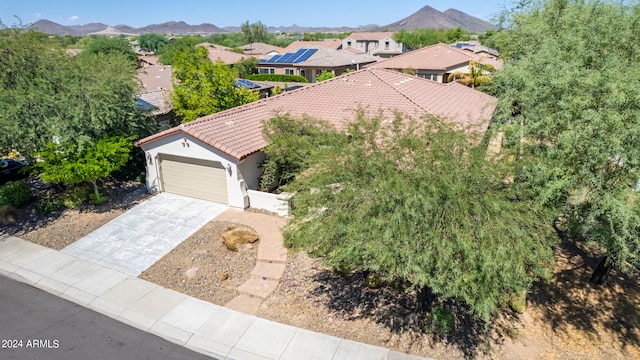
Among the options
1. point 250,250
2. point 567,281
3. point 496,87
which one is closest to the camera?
point 567,281

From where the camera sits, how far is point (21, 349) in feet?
32.6

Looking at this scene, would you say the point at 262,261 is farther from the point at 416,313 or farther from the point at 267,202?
the point at 416,313

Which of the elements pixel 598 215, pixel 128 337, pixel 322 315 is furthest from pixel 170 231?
pixel 598 215

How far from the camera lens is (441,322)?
1022cm

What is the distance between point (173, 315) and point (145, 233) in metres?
5.56

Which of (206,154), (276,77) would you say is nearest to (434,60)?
(276,77)

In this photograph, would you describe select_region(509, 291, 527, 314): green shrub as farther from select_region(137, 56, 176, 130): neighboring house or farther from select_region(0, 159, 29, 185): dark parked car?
select_region(0, 159, 29, 185): dark parked car

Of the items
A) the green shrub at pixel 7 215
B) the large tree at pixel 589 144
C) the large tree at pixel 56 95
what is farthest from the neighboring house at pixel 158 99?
the large tree at pixel 589 144

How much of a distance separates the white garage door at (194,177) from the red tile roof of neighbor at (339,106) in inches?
53.1

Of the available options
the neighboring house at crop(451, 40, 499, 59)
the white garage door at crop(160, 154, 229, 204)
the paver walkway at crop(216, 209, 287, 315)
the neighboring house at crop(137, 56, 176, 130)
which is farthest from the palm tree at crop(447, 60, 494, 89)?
the paver walkway at crop(216, 209, 287, 315)

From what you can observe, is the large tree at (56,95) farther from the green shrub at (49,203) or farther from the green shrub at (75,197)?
the green shrub at (75,197)

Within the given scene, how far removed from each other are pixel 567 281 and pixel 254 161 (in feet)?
42.4

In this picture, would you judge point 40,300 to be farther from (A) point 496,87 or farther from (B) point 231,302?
(A) point 496,87

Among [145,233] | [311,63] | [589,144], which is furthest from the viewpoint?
[311,63]
